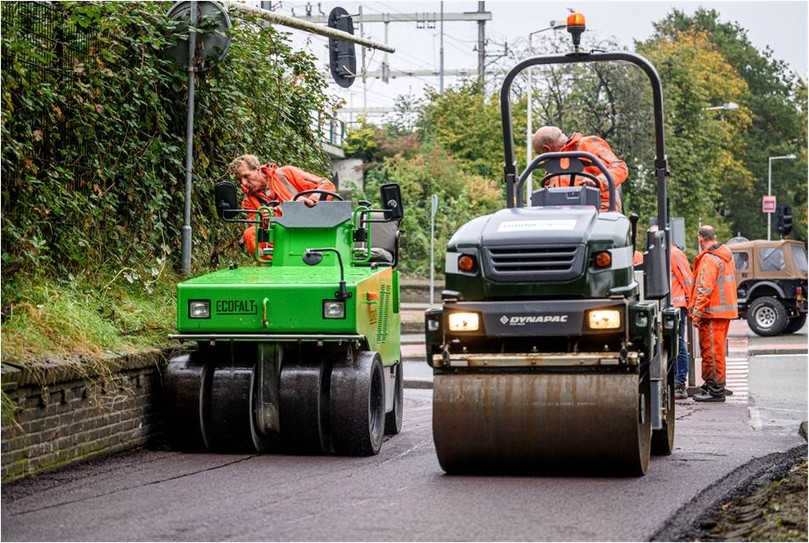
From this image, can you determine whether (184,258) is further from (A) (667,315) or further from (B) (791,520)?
(B) (791,520)

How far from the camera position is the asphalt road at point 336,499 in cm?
Answer: 796

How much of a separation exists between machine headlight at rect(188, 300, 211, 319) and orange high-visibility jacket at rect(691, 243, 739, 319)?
719cm

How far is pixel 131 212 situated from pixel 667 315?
18.6ft

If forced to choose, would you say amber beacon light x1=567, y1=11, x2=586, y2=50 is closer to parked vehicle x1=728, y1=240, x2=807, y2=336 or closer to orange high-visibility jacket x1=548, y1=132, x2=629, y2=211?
orange high-visibility jacket x1=548, y1=132, x2=629, y2=211

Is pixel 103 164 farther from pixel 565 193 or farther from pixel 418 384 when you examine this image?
pixel 418 384

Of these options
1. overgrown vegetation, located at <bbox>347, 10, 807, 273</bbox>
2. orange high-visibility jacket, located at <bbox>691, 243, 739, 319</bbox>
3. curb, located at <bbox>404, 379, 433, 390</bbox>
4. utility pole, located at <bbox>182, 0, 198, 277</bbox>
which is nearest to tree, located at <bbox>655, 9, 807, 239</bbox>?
overgrown vegetation, located at <bbox>347, 10, 807, 273</bbox>

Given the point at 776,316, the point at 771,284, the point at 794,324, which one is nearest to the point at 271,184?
the point at 771,284

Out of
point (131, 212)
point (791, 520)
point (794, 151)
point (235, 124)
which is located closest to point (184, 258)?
point (131, 212)

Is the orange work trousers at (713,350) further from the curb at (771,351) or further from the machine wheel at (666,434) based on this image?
the curb at (771,351)

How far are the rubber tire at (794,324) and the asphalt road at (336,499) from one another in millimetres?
20761

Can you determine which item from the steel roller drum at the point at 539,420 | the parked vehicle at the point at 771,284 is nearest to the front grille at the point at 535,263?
the steel roller drum at the point at 539,420

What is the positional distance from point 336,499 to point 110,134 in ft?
19.6

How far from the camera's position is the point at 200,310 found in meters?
Result: 11.4

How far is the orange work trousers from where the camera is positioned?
1684cm
